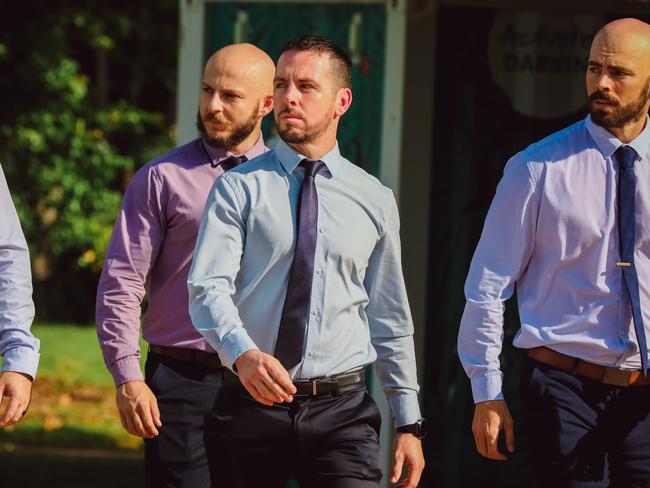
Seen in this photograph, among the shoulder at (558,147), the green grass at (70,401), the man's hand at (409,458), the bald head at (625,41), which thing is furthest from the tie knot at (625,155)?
the green grass at (70,401)

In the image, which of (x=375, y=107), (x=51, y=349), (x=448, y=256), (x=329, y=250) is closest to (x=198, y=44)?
(x=375, y=107)

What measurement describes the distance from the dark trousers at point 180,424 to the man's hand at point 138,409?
0.76ft

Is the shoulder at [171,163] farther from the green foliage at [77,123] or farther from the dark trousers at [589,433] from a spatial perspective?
the green foliage at [77,123]

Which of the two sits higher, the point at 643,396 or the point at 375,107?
the point at 375,107

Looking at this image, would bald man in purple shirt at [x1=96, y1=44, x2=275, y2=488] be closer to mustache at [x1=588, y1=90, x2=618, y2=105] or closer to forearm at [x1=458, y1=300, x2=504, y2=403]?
forearm at [x1=458, y1=300, x2=504, y2=403]

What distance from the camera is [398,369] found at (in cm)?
470

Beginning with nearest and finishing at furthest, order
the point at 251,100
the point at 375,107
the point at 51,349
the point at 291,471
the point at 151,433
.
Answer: the point at 291,471 → the point at 151,433 → the point at 251,100 → the point at 375,107 → the point at 51,349

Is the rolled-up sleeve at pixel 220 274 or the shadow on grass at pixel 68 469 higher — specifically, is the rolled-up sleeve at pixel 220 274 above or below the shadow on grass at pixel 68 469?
above

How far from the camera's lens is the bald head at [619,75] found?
4.71m

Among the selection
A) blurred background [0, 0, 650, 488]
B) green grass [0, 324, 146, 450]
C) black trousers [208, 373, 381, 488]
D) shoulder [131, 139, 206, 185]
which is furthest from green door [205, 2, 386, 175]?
green grass [0, 324, 146, 450]

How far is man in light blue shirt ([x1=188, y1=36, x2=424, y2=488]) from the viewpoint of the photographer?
14.4 feet

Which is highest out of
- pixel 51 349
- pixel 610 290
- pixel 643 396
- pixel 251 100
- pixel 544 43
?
pixel 544 43

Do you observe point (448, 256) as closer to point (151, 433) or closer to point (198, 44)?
point (198, 44)

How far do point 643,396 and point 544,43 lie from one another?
358 centimetres
